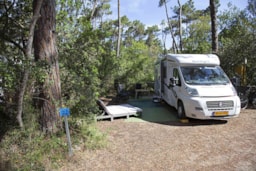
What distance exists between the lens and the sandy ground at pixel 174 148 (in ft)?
11.7

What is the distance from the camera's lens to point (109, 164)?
3.65m

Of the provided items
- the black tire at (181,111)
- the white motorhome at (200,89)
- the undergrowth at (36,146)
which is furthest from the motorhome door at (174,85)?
the undergrowth at (36,146)

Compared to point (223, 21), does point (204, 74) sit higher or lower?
lower

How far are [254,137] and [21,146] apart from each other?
201 inches

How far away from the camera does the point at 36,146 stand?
147 inches

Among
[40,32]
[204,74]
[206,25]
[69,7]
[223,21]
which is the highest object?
[206,25]

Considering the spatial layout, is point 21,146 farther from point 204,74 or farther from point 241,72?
point 241,72

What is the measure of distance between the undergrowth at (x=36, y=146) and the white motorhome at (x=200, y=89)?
9.92 ft

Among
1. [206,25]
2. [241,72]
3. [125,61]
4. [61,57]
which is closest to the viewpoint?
[61,57]

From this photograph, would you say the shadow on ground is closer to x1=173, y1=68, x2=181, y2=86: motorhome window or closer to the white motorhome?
the white motorhome

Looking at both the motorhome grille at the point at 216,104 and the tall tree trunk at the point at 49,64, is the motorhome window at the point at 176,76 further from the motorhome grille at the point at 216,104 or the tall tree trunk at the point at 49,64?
the tall tree trunk at the point at 49,64

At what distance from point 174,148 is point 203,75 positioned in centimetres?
327

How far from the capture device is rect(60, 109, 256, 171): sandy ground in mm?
3568

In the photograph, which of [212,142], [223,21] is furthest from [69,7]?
[223,21]
